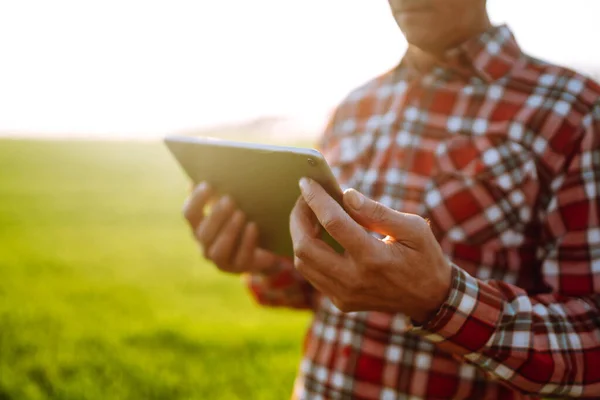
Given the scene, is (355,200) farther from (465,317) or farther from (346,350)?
(346,350)

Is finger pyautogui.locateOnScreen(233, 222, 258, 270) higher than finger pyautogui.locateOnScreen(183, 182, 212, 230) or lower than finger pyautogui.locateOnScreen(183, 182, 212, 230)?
lower

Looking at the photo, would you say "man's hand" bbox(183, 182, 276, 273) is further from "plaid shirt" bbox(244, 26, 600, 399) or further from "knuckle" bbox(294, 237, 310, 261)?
"knuckle" bbox(294, 237, 310, 261)

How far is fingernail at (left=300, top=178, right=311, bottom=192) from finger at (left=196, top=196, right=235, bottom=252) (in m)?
0.51

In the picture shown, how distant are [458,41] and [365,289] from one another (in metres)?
0.91

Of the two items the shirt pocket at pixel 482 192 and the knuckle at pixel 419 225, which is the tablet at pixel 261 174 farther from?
the shirt pocket at pixel 482 192

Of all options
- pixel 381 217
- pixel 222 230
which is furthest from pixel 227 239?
pixel 381 217

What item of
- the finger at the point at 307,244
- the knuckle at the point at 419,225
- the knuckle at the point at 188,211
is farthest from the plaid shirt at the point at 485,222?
the knuckle at the point at 188,211

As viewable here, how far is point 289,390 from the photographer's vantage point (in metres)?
4.00

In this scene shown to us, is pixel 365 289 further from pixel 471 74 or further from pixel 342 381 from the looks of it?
pixel 471 74

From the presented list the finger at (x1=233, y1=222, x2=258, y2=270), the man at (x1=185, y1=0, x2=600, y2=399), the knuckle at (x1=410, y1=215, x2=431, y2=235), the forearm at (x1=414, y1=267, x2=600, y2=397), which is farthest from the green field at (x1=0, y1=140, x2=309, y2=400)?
the knuckle at (x1=410, y1=215, x2=431, y2=235)

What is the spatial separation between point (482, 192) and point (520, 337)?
453 millimetres

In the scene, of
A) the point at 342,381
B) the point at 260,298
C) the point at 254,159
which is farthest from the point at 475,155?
the point at 260,298

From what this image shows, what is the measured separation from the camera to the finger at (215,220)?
163cm

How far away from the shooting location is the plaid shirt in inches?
48.1
